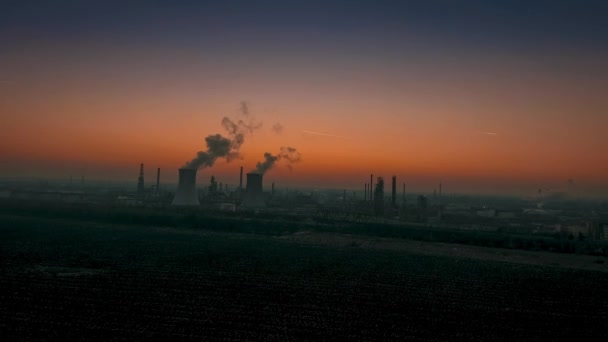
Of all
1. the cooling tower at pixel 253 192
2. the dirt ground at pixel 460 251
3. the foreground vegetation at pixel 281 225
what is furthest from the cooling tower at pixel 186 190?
the dirt ground at pixel 460 251

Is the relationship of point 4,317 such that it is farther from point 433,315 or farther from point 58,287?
point 433,315

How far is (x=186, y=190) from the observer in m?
58.0

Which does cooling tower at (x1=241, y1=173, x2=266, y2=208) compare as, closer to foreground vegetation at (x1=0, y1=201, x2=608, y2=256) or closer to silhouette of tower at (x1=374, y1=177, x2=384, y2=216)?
foreground vegetation at (x1=0, y1=201, x2=608, y2=256)

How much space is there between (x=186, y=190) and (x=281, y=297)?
44581 mm

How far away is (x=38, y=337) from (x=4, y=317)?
2.28m

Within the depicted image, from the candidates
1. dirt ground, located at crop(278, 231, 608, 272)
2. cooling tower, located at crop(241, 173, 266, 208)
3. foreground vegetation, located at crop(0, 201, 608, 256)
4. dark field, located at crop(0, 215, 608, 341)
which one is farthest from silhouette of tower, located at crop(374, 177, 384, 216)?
dark field, located at crop(0, 215, 608, 341)

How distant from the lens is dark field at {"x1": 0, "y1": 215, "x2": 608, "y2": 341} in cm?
1210

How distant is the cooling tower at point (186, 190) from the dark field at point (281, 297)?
28.8 metres

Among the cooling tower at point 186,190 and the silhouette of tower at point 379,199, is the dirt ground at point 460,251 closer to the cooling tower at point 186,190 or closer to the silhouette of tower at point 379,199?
the cooling tower at point 186,190

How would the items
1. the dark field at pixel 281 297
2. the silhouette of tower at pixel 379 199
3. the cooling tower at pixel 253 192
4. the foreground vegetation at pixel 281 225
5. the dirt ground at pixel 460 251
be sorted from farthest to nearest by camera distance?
1. the silhouette of tower at pixel 379 199
2. the cooling tower at pixel 253 192
3. the foreground vegetation at pixel 281 225
4. the dirt ground at pixel 460 251
5. the dark field at pixel 281 297

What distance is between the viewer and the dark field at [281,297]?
12.1 metres

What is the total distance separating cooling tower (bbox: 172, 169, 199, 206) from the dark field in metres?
28.8

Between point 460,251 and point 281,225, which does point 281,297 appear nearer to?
point 460,251

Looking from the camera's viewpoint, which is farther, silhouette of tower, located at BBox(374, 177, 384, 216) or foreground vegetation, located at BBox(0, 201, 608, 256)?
silhouette of tower, located at BBox(374, 177, 384, 216)
